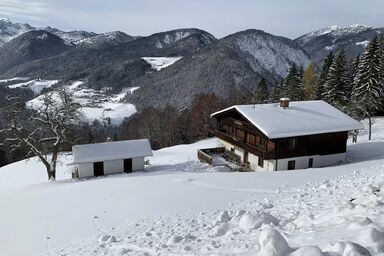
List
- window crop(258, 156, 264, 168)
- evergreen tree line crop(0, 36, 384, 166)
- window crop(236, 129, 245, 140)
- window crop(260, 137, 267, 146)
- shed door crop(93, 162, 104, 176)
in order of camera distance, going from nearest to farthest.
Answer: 1. window crop(260, 137, 267, 146)
2. window crop(258, 156, 264, 168)
3. shed door crop(93, 162, 104, 176)
4. window crop(236, 129, 245, 140)
5. evergreen tree line crop(0, 36, 384, 166)

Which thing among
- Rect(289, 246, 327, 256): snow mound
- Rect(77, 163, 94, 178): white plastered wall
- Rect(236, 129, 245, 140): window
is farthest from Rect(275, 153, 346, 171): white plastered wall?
Rect(289, 246, 327, 256): snow mound

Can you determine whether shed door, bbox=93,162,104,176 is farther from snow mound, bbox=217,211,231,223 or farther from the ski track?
snow mound, bbox=217,211,231,223

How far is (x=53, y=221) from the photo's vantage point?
1822 cm

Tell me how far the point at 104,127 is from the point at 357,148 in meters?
141

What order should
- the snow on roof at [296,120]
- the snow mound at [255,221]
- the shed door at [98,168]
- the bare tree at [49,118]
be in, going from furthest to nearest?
the shed door at [98,168], the bare tree at [49,118], the snow on roof at [296,120], the snow mound at [255,221]

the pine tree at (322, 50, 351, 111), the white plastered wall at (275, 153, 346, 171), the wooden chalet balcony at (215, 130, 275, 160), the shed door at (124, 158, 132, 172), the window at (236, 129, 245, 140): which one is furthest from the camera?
the pine tree at (322, 50, 351, 111)

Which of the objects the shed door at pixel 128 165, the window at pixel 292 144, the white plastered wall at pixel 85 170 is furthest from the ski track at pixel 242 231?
the shed door at pixel 128 165

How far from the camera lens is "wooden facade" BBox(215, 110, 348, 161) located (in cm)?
3369

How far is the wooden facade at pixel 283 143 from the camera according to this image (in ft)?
111

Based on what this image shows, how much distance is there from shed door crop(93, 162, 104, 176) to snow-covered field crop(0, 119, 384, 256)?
1042 centimetres

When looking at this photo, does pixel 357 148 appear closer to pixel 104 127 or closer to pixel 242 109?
pixel 242 109

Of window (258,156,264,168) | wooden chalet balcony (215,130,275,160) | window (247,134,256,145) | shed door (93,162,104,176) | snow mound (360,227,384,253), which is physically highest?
snow mound (360,227,384,253)

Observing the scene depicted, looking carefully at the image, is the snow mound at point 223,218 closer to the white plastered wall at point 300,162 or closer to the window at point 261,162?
the white plastered wall at point 300,162

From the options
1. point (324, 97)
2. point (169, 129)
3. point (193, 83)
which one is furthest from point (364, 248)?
point (193, 83)
